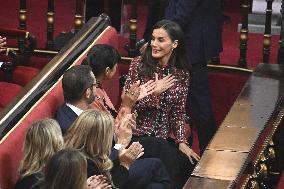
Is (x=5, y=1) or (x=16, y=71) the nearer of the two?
(x=16, y=71)

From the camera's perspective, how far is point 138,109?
19.0 feet

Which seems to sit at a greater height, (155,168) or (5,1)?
(5,1)

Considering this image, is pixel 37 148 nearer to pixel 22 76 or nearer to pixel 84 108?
pixel 84 108

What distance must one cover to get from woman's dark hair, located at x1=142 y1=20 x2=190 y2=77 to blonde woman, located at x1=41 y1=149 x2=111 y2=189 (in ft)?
6.58

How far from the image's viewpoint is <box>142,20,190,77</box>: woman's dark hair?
5.79 m

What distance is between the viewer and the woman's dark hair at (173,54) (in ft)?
19.0

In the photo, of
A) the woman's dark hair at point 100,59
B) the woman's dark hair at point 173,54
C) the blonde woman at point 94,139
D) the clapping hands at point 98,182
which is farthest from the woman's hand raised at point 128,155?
the woman's dark hair at point 173,54

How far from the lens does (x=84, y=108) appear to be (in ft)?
16.2

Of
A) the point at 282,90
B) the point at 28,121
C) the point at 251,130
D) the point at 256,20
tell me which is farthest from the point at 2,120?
the point at 256,20

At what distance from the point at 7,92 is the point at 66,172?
8.18 feet

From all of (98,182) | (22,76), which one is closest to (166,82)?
(22,76)

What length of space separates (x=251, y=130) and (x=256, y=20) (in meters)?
3.36

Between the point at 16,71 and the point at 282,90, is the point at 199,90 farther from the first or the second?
the point at 16,71

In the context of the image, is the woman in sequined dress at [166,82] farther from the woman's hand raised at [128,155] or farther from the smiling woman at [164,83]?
the woman's hand raised at [128,155]
